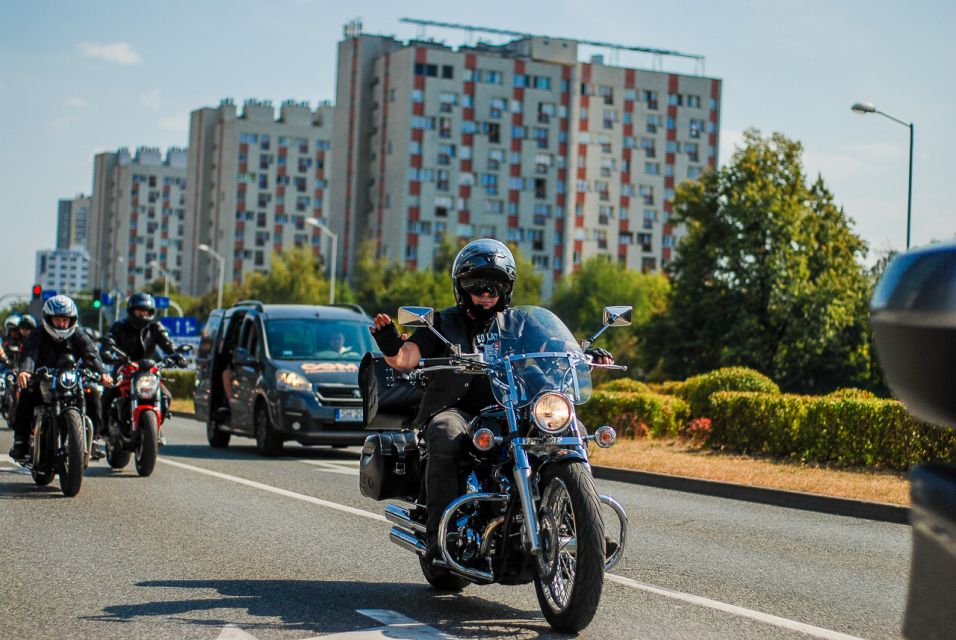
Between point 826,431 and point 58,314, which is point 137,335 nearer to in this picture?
point 58,314

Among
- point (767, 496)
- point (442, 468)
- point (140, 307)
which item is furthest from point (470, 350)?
point (140, 307)

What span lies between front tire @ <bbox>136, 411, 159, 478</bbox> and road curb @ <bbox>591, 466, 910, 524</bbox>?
5237 mm

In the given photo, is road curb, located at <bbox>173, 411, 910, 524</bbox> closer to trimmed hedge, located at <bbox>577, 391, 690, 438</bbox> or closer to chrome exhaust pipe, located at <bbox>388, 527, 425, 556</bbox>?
trimmed hedge, located at <bbox>577, 391, 690, 438</bbox>

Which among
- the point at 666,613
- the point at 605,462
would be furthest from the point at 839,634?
the point at 605,462

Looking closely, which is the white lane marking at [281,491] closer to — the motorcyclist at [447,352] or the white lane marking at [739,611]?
the white lane marking at [739,611]

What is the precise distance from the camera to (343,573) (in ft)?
24.6

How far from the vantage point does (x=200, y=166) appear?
16475cm

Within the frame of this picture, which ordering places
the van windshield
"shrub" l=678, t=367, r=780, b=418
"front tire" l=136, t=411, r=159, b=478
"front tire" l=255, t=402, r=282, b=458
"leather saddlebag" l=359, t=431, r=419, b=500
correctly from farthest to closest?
"shrub" l=678, t=367, r=780, b=418, the van windshield, "front tire" l=255, t=402, r=282, b=458, "front tire" l=136, t=411, r=159, b=478, "leather saddlebag" l=359, t=431, r=419, b=500

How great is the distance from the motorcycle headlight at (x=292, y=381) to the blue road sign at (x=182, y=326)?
36.6 metres

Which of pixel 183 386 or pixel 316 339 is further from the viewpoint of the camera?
pixel 183 386

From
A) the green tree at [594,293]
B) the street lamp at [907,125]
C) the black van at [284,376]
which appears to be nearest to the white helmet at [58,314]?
the black van at [284,376]

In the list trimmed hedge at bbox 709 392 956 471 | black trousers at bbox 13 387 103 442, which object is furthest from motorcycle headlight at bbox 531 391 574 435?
trimmed hedge at bbox 709 392 956 471

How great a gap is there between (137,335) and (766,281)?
40.2m

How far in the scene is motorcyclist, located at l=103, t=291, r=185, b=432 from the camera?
46.1 feet
